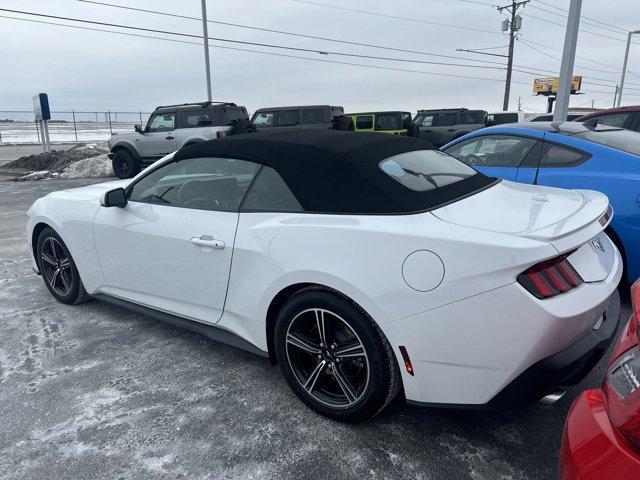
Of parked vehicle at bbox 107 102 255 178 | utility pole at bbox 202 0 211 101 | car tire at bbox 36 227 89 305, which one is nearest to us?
car tire at bbox 36 227 89 305

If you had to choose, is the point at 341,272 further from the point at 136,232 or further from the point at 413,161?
the point at 136,232

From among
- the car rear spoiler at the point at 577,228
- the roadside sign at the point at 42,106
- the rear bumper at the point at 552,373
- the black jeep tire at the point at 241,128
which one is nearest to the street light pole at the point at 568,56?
the black jeep tire at the point at 241,128

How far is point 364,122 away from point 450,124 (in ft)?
11.8

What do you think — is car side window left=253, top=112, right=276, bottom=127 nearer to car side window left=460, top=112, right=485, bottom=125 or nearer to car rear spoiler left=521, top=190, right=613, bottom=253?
car side window left=460, top=112, right=485, bottom=125

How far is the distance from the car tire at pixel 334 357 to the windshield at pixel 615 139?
316cm

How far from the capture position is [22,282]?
16.0ft

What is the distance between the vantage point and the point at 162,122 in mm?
13961

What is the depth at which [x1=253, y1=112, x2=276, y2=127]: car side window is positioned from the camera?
1752cm

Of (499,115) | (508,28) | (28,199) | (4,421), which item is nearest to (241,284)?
(4,421)

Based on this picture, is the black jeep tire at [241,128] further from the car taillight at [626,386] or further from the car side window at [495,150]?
the car taillight at [626,386]

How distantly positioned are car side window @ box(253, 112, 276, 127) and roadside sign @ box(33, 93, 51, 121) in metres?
7.37

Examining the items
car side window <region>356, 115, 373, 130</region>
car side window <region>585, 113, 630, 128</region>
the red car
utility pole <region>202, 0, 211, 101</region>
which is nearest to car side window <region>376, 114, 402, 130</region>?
car side window <region>356, 115, 373, 130</region>

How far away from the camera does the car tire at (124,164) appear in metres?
14.1

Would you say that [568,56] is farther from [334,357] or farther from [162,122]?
[162,122]
